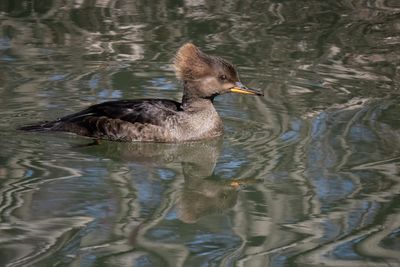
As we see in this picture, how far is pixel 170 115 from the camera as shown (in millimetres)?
8438

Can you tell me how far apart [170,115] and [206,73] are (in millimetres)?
514

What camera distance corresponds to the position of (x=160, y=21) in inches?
495

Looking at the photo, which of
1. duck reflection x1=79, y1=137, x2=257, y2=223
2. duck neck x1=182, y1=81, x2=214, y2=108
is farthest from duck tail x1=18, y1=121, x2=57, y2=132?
duck neck x1=182, y1=81, x2=214, y2=108

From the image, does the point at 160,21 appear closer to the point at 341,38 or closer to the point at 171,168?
the point at 341,38

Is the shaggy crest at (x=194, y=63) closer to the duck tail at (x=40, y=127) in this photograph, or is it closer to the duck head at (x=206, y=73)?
the duck head at (x=206, y=73)

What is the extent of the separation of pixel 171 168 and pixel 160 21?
204 inches

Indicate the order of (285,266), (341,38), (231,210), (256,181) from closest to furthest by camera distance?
(285,266), (231,210), (256,181), (341,38)

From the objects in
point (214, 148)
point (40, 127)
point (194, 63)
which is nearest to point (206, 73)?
point (194, 63)

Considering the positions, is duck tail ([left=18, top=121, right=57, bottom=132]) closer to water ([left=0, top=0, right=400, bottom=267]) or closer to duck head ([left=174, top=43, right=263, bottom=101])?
water ([left=0, top=0, right=400, bottom=267])

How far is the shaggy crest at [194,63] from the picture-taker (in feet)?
27.7

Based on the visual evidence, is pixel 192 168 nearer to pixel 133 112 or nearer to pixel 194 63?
→ pixel 133 112

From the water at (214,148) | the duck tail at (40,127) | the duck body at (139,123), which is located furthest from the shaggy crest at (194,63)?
the duck tail at (40,127)

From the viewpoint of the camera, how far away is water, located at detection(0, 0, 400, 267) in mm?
6113

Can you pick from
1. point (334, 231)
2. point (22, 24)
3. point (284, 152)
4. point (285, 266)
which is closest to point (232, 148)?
point (284, 152)
